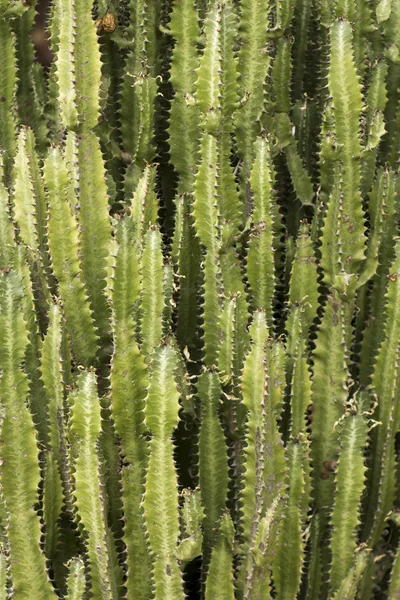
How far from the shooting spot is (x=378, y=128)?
2467 mm

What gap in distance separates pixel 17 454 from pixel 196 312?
2.65 feet

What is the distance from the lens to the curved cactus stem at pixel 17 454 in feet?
6.27

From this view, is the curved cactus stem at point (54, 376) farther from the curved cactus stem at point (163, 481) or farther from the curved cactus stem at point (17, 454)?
the curved cactus stem at point (163, 481)

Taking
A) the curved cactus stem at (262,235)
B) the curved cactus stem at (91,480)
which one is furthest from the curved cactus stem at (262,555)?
the curved cactus stem at (262,235)

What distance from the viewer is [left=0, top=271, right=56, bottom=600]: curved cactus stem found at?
6.27ft

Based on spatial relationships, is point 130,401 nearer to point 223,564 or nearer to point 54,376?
point 54,376

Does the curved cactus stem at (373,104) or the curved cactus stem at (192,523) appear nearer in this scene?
the curved cactus stem at (192,523)

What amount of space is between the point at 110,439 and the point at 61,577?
452mm

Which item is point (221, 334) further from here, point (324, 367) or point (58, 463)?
point (58, 463)

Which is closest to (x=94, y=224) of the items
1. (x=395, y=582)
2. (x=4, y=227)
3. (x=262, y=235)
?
(x=4, y=227)

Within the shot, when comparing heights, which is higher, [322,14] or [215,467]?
[322,14]

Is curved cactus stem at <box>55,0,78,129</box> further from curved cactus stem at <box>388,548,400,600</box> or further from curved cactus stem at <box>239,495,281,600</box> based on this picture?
curved cactus stem at <box>388,548,400,600</box>

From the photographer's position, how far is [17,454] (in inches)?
76.4

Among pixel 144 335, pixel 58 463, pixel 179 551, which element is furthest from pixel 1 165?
pixel 179 551
